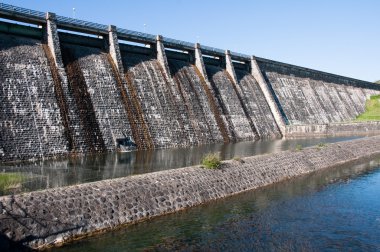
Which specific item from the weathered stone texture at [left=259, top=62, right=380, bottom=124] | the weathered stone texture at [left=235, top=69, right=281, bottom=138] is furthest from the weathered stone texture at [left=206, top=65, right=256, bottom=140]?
the weathered stone texture at [left=259, top=62, right=380, bottom=124]

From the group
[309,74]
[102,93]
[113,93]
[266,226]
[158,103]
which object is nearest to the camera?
[266,226]

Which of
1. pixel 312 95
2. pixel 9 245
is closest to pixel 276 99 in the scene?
pixel 312 95

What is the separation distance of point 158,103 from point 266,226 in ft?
90.1

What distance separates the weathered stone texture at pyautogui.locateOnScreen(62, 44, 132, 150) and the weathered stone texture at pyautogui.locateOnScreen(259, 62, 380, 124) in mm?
35992

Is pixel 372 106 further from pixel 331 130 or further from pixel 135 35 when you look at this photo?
pixel 135 35

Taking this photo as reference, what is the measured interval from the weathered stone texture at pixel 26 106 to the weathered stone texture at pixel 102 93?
2973mm

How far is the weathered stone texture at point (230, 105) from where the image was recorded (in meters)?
50.9

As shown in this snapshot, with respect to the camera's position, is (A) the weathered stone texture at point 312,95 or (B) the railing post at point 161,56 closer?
(B) the railing post at point 161,56

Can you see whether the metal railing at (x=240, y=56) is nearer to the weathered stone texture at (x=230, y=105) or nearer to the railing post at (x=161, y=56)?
the weathered stone texture at (x=230, y=105)

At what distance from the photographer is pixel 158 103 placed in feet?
138

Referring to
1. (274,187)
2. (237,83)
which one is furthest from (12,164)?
(237,83)

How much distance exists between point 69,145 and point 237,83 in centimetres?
3415

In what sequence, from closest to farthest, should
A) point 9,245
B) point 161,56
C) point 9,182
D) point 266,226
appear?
1. point 9,245
2. point 266,226
3. point 9,182
4. point 161,56

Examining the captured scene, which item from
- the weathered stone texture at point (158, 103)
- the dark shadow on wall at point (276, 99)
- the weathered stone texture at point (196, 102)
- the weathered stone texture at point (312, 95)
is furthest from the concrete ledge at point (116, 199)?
the weathered stone texture at point (312, 95)
